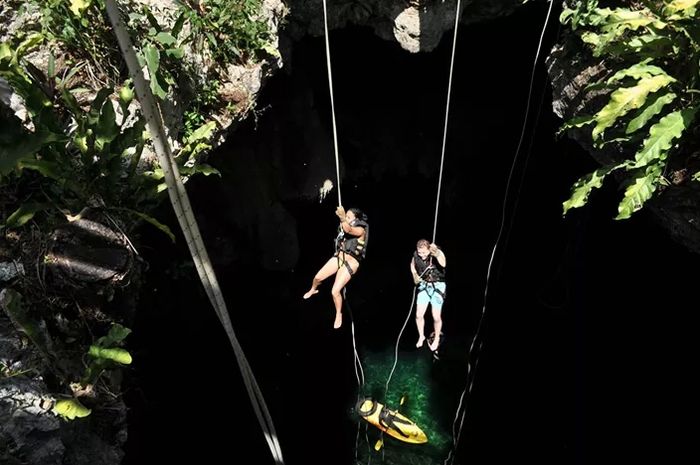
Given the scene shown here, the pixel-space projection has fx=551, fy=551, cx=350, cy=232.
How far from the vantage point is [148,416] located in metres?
7.27

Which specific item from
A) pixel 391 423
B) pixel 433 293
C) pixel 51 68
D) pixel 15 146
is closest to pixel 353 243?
pixel 433 293

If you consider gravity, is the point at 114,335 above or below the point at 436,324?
above

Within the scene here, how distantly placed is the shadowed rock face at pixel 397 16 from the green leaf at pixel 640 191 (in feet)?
14.6

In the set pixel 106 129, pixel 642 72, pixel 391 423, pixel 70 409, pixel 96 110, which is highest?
pixel 642 72

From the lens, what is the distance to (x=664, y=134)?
477cm

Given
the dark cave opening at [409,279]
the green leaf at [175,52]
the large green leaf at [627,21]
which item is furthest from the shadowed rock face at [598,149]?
the green leaf at [175,52]

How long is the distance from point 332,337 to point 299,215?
2.65 m

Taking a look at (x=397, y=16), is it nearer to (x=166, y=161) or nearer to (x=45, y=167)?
(x=45, y=167)

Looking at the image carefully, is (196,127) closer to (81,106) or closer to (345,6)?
(81,106)

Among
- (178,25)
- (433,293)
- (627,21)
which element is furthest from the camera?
(433,293)

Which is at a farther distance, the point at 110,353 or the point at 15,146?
the point at 110,353

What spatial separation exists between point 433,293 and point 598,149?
8.44ft

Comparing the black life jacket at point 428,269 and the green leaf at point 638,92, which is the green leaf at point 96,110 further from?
the green leaf at point 638,92

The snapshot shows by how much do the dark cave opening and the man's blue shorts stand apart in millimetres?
2483
